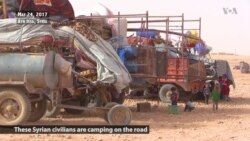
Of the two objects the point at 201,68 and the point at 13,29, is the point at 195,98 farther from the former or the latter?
the point at 13,29

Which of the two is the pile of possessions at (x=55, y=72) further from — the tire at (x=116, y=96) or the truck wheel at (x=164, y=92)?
the truck wheel at (x=164, y=92)

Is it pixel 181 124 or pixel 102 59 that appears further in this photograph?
pixel 102 59

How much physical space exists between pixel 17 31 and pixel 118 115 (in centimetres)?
285

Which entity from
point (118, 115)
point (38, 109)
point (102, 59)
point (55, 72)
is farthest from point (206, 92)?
point (55, 72)

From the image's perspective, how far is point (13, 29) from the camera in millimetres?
13633

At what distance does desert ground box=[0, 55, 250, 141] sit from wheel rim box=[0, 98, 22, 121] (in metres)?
0.88

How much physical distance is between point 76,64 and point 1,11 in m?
2.17

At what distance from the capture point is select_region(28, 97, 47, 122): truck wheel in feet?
45.7

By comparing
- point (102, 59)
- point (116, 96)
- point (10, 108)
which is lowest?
point (10, 108)

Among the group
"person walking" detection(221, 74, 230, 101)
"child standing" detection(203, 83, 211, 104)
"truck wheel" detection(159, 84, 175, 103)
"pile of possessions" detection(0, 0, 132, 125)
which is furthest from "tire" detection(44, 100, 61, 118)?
"person walking" detection(221, 74, 230, 101)

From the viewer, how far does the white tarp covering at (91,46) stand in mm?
13602

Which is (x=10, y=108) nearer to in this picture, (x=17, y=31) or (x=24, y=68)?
(x=24, y=68)

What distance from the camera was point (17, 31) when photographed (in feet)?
44.6
